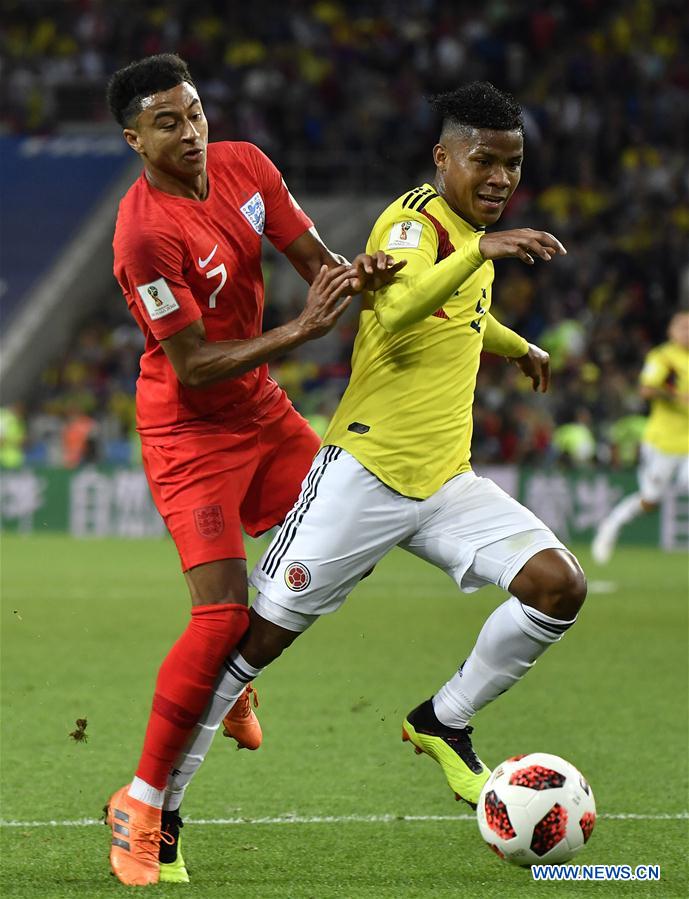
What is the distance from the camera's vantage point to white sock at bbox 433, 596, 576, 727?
14.8 ft

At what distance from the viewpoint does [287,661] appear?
865 centimetres

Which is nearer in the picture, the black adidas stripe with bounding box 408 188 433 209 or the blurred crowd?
the black adidas stripe with bounding box 408 188 433 209

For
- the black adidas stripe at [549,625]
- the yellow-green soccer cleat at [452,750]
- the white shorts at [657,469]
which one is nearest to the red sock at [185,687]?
the yellow-green soccer cleat at [452,750]

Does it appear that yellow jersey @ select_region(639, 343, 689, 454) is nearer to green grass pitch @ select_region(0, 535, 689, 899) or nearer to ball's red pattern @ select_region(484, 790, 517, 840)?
green grass pitch @ select_region(0, 535, 689, 899)

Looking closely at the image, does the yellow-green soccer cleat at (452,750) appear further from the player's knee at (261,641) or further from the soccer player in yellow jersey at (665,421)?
the soccer player in yellow jersey at (665,421)

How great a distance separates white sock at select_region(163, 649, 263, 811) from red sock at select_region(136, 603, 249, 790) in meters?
0.05

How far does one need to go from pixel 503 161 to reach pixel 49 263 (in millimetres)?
19441

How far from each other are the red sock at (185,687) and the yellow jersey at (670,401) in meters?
9.10

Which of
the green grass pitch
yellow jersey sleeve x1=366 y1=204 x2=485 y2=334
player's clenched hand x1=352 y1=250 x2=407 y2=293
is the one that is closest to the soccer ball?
the green grass pitch

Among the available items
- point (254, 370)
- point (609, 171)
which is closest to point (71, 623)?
point (254, 370)

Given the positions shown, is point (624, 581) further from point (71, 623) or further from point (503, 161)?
point (503, 161)

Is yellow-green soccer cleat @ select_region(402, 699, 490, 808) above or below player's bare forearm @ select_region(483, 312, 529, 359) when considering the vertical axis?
below

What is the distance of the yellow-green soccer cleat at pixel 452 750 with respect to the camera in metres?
4.64

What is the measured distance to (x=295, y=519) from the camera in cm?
459
